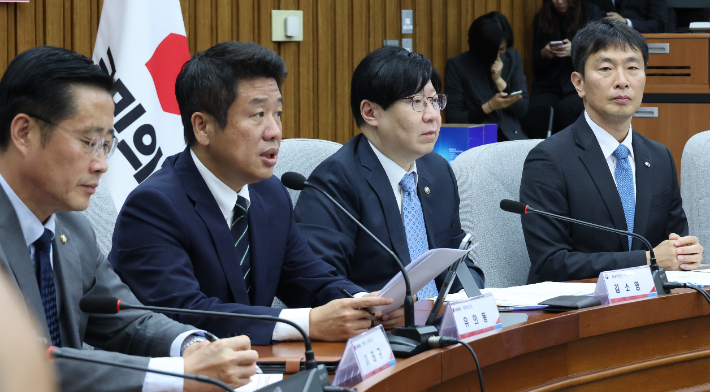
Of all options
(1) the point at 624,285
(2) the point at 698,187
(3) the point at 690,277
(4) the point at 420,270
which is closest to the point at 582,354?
(1) the point at 624,285

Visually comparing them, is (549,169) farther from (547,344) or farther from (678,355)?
(547,344)

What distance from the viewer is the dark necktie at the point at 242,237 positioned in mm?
1889

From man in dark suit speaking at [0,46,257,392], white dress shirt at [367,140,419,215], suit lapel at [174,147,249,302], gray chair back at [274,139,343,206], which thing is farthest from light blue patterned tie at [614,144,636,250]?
man in dark suit speaking at [0,46,257,392]

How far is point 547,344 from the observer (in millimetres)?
1722

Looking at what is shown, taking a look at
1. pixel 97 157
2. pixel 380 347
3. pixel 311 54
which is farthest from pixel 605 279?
pixel 311 54

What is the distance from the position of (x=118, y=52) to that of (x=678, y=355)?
2188 millimetres

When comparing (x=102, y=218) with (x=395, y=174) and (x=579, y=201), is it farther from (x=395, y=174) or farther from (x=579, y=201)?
(x=579, y=201)

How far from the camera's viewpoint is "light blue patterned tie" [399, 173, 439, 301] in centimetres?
237

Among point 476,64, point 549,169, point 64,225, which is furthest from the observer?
point 476,64

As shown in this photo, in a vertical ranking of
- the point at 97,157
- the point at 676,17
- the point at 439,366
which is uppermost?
the point at 676,17

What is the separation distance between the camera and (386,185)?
236 cm

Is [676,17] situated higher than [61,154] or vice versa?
[676,17]

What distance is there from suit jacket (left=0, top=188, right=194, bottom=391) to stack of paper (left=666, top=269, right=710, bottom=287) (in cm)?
→ 133

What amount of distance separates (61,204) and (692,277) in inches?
64.8
